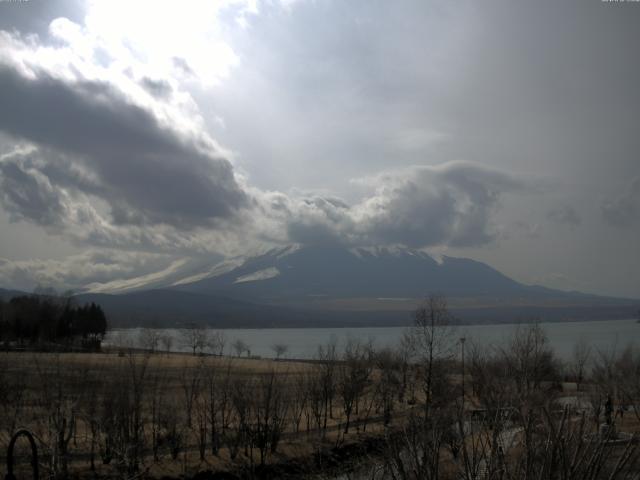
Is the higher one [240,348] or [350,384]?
[350,384]

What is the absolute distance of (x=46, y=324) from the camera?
117 metres

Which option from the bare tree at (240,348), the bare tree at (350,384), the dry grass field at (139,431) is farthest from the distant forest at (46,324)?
the dry grass field at (139,431)

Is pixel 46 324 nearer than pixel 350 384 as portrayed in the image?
No

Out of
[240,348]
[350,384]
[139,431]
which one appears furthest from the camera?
[240,348]

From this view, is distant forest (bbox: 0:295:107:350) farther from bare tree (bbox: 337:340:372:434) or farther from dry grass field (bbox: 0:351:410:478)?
dry grass field (bbox: 0:351:410:478)

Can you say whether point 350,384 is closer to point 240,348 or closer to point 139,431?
point 139,431

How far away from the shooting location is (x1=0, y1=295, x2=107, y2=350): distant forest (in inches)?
4375

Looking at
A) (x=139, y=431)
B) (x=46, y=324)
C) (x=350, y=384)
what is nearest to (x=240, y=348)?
(x=46, y=324)

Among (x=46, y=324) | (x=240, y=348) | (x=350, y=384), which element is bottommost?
(x=240, y=348)

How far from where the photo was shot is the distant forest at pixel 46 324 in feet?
365

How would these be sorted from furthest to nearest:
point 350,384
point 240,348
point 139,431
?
point 240,348
point 350,384
point 139,431

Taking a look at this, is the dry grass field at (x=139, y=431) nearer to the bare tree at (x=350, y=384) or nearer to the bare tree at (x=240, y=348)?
the bare tree at (x=350, y=384)

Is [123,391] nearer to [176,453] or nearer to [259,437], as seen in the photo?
[176,453]

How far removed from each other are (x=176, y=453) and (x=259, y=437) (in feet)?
16.1
